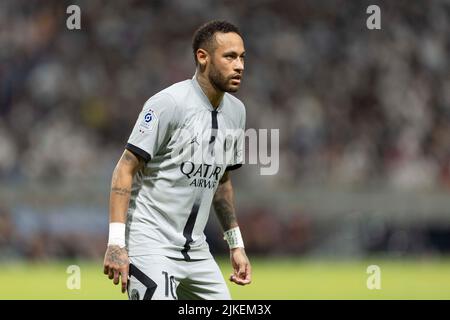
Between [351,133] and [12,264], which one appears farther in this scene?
[351,133]

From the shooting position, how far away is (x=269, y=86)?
66.3 ft

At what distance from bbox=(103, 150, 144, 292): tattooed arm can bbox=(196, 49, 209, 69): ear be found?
0.79 metres

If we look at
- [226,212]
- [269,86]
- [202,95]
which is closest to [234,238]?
[226,212]

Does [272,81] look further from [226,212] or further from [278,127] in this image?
[226,212]

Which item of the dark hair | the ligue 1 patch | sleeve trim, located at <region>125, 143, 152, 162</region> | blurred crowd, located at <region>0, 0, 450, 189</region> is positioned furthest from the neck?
blurred crowd, located at <region>0, 0, 450, 189</region>

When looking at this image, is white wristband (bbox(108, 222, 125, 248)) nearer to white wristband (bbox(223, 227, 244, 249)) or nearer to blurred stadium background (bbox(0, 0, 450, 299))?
white wristband (bbox(223, 227, 244, 249))

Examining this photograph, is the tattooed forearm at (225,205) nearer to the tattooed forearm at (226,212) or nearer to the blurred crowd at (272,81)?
the tattooed forearm at (226,212)

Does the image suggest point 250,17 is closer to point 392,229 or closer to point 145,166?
point 392,229

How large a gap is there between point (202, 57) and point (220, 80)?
0.21 meters

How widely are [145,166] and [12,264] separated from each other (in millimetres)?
10507

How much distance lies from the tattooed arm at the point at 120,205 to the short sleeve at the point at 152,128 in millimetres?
67

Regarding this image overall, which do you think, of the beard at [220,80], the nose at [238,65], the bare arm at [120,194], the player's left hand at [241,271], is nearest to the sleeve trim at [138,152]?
the bare arm at [120,194]

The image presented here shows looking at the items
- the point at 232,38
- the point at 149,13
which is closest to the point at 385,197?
the point at 149,13

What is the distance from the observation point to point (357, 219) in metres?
17.5
